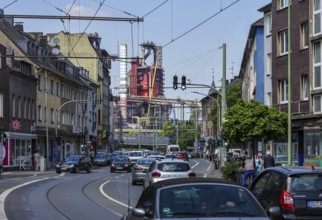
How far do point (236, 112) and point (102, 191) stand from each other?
11.2 m

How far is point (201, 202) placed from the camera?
8164 millimetres

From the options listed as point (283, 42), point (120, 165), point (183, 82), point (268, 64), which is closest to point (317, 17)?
point (283, 42)

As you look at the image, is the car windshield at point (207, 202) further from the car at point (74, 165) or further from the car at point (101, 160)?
the car at point (101, 160)

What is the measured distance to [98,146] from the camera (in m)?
103

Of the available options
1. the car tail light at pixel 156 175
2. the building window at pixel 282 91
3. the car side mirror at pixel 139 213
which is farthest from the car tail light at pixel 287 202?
the building window at pixel 282 91

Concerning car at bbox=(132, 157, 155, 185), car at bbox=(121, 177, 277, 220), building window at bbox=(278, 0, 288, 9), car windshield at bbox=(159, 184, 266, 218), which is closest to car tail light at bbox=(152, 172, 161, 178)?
car at bbox=(132, 157, 155, 185)

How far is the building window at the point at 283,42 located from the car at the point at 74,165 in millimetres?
20134

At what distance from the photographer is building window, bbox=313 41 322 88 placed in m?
34.4

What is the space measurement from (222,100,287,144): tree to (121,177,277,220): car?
26.5 m

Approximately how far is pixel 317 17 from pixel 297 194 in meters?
24.9

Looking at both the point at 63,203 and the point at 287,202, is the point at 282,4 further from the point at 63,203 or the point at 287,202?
the point at 287,202

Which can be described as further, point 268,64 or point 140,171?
point 268,64

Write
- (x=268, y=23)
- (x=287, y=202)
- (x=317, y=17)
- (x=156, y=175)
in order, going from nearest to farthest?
(x=287, y=202), (x=156, y=175), (x=317, y=17), (x=268, y=23)

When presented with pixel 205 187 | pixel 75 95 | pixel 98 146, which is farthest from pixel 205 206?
pixel 98 146
